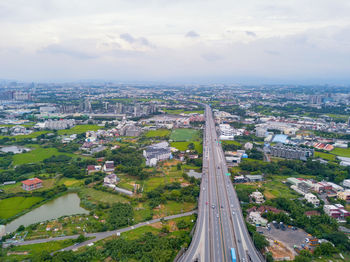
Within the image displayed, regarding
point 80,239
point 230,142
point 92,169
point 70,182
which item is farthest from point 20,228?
point 230,142

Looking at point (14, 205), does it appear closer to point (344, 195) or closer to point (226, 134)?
point (344, 195)

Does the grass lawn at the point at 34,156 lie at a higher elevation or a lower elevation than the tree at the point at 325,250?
lower

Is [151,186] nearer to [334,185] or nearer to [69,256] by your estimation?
[69,256]

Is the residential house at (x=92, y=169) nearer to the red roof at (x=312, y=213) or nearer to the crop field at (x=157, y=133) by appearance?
the crop field at (x=157, y=133)

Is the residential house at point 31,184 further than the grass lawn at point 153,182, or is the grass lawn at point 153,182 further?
the grass lawn at point 153,182

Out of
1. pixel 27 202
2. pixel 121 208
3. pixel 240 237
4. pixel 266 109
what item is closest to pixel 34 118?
pixel 27 202

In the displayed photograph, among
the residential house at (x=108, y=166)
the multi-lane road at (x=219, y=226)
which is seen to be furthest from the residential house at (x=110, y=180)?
the multi-lane road at (x=219, y=226)

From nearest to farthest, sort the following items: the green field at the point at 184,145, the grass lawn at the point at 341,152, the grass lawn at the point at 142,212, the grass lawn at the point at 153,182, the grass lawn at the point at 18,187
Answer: the grass lawn at the point at 142,212 → the grass lawn at the point at 18,187 → the grass lawn at the point at 153,182 → the grass lawn at the point at 341,152 → the green field at the point at 184,145
